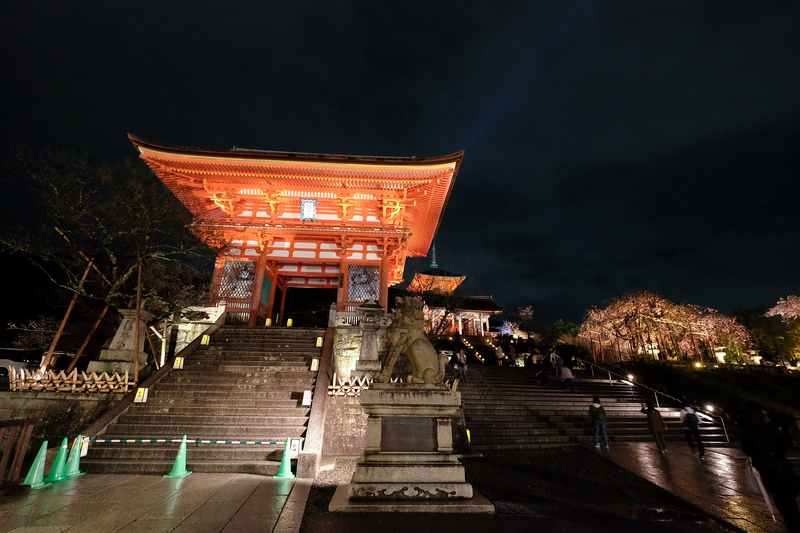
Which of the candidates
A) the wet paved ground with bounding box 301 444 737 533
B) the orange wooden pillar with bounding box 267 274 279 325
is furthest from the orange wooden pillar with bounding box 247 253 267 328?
the wet paved ground with bounding box 301 444 737 533

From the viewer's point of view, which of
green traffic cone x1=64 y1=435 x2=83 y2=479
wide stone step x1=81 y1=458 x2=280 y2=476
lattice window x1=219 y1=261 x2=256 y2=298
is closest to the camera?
green traffic cone x1=64 y1=435 x2=83 y2=479

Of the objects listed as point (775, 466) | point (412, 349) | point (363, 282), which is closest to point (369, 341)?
point (363, 282)

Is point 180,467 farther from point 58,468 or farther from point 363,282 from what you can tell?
point 363,282

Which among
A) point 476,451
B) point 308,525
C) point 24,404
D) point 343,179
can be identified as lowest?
point 476,451

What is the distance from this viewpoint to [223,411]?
8727mm

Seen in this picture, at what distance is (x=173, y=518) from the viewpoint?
13.1 feet

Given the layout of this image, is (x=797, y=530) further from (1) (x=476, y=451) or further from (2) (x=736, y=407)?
(2) (x=736, y=407)

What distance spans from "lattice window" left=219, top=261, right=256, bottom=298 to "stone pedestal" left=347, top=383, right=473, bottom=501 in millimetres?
12972

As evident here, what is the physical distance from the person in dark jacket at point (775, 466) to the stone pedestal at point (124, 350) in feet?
44.4

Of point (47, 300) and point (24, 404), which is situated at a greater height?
point (47, 300)

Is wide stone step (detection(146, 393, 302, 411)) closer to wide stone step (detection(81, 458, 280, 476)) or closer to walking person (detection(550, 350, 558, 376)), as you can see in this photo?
wide stone step (detection(81, 458, 280, 476))

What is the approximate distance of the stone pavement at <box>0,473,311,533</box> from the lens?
3762 mm

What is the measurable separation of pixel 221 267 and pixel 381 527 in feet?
50.6

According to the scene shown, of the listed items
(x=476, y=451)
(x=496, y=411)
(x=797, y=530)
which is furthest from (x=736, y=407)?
(x=797, y=530)
